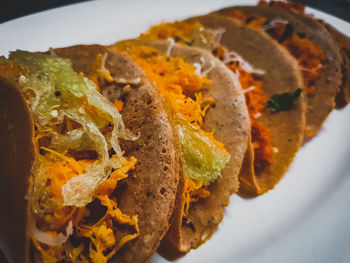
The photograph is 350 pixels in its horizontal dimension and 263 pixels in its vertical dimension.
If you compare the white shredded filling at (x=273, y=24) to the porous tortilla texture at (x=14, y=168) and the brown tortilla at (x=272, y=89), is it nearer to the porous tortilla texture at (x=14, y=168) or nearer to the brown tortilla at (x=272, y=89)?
the brown tortilla at (x=272, y=89)

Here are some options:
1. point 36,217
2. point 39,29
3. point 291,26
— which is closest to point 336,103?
point 291,26

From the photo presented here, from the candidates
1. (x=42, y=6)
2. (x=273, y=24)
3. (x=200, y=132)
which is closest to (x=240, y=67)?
(x=273, y=24)

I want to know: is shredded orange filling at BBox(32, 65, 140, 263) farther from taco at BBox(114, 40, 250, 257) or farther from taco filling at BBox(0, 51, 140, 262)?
taco at BBox(114, 40, 250, 257)

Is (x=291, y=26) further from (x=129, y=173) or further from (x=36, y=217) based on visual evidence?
(x=36, y=217)

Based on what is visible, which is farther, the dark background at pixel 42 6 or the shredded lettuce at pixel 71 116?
the dark background at pixel 42 6

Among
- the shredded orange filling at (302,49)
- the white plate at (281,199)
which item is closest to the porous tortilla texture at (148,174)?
the white plate at (281,199)

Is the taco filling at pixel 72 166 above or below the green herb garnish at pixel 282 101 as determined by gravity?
above

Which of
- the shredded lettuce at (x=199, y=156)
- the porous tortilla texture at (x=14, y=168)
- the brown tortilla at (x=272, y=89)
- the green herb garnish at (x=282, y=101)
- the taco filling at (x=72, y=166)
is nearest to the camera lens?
the porous tortilla texture at (x=14, y=168)
